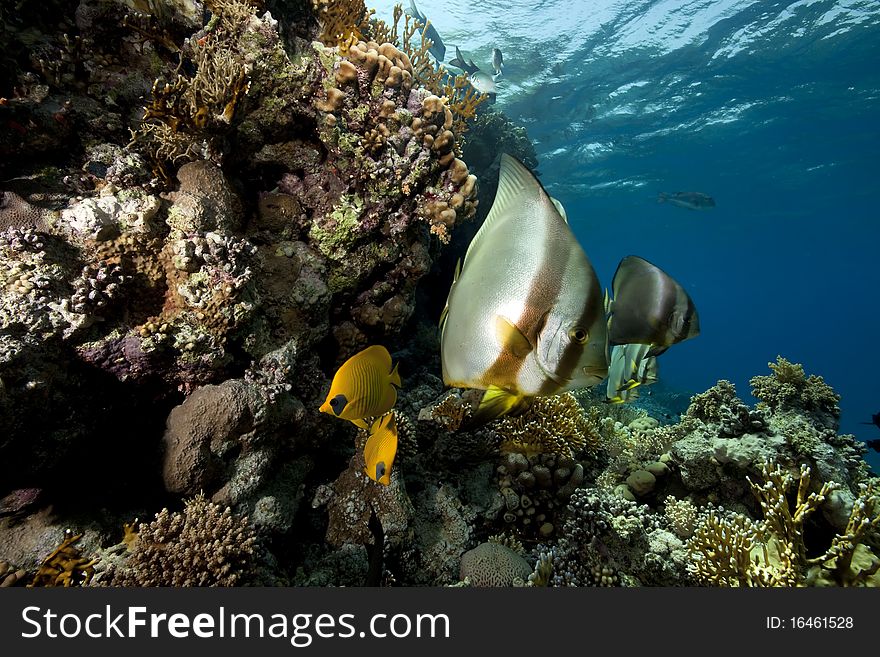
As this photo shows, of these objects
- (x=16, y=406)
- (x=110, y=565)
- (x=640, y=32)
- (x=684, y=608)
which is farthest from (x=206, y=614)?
(x=640, y=32)

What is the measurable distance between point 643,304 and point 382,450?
2139 mm

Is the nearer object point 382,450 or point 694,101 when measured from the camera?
point 382,450

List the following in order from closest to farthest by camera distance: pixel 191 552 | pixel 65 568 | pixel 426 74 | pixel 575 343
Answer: pixel 575 343
pixel 65 568
pixel 191 552
pixel 426 74

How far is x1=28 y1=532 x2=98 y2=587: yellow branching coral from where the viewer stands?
2.70 m

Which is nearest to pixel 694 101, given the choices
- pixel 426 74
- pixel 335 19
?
pixel 426 74

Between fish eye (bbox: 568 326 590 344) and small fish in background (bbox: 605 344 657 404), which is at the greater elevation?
fish eye (bbox: 568 326 590 344)

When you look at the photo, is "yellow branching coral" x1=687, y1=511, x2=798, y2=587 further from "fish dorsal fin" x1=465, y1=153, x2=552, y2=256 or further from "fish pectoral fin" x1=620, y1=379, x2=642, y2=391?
"fish dorsal fin" x1=465, y1=153, x2=552, y2=256

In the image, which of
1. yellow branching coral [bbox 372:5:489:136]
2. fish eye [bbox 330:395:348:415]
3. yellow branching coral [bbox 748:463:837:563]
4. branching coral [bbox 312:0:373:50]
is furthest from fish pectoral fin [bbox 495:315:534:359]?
branching coral [bbox 312:0:373:50]

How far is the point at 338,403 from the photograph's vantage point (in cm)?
262

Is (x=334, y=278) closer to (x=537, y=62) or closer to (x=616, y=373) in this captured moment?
(x=616, y=373)

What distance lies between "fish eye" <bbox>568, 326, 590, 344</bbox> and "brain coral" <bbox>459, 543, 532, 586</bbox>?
3.37 m

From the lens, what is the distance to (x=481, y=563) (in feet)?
12.8

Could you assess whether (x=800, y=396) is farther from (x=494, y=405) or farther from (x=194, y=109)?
(x=194, y=109)

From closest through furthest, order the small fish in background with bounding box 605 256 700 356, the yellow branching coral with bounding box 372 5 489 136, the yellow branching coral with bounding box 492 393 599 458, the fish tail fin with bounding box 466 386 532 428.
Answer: the fish tail fin with bounding box 466 386 532 428
the small fish in background with bounding box 605 256 700 356
the yellow branching coral with bounding box 492 393 599 458
the yellow branching coral with bounding box 372 5 489 136
